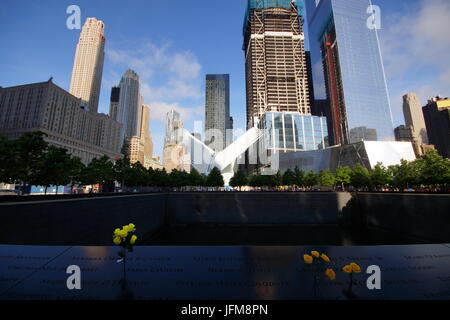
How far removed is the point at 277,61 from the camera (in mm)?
120188

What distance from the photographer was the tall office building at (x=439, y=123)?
136 meters

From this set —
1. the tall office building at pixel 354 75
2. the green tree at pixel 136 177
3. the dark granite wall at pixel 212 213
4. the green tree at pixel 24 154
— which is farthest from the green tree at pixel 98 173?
the tall office building at pixel 354 75

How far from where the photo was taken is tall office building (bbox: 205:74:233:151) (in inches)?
6476

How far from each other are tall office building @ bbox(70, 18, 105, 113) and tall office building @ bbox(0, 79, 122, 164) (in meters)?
61.3

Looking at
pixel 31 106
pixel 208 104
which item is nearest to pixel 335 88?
pixel 208 104

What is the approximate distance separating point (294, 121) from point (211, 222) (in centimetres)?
7634

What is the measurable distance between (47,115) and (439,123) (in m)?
231

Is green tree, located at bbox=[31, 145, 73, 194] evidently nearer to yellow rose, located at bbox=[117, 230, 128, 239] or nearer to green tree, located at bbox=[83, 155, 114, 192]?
green tree, located at bbox=[83, 155, 114, 192]

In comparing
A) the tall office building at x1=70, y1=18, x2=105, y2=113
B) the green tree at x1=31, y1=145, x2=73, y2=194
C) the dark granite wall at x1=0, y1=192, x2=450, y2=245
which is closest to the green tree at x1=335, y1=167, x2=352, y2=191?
the dark granite wall at x1=0, y1=192, x2=450, y2=245

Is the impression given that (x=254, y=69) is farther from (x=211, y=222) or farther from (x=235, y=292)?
(x=235, y=292)

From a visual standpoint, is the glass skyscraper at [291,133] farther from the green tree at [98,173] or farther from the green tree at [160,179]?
the green tree at [98,173]

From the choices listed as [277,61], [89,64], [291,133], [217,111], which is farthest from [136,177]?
[89,64]

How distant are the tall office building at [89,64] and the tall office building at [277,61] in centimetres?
12522

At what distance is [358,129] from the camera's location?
339 feet
